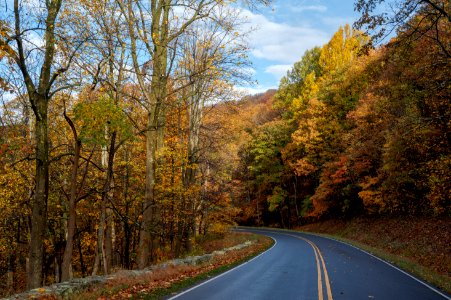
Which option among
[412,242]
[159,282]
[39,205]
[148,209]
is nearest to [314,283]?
[159,282]

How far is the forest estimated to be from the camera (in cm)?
1152

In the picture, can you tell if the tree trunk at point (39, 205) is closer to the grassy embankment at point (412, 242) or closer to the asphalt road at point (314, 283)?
the asphalt road at point (314, 283)

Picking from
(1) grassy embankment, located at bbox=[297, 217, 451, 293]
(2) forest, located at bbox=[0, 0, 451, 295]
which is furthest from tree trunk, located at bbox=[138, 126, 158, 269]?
(1) grassy embankment, located at bbox=[297, 217, 451, 293]

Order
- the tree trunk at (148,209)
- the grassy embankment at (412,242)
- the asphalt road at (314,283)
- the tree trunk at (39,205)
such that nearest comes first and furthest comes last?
the asphalt road at (314,283), the tree trunk at (39,205), the tree trunk at (148,209), the grassy embankment at (412,242)

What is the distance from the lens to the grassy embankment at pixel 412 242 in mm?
14998

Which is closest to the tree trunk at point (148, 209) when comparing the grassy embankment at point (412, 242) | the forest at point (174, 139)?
the forest at point (174, 139)

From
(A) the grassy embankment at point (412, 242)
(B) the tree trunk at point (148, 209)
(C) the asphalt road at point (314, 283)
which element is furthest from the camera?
(A) the grassy embankment at point (412, 242)

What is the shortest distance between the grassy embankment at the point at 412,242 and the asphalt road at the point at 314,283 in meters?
1.23

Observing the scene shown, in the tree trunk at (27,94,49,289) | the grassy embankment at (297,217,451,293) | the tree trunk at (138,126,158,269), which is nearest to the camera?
the tree trunk at (27,94,49,289)

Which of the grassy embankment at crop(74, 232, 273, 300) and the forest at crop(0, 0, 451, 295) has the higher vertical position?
the forest at crop(0, 0, 451, 295)

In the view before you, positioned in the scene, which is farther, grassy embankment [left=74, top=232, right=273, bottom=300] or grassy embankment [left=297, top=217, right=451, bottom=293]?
grassy embankment [left=297, top=217, right=451, bottom=293]

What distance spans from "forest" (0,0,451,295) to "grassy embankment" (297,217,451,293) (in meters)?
1.31

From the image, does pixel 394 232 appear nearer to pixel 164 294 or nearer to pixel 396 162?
pixel 396 162

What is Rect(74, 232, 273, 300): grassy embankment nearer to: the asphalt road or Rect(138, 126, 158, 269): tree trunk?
the asphalt road
